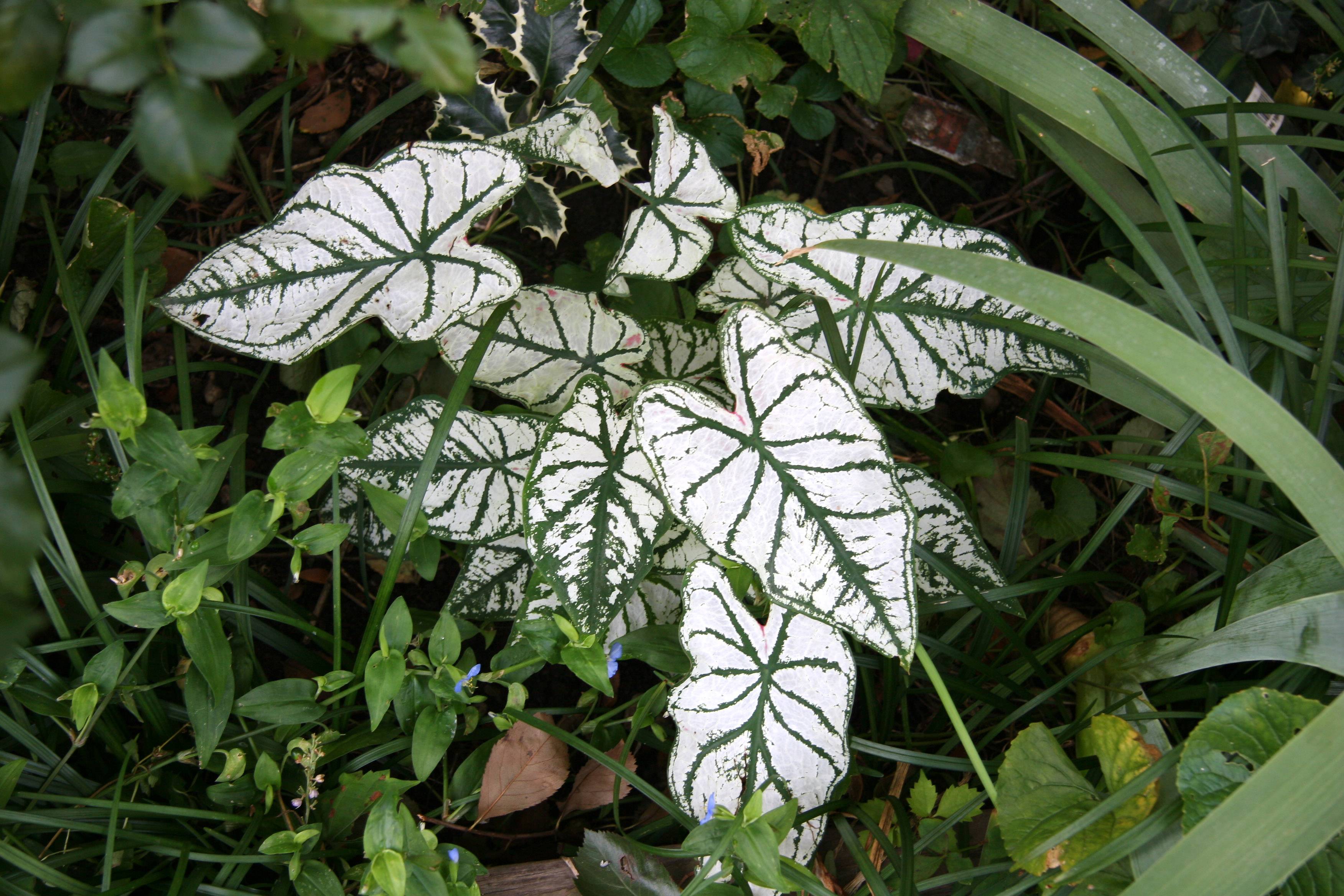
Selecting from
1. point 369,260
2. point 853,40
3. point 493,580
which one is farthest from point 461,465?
point 853,40

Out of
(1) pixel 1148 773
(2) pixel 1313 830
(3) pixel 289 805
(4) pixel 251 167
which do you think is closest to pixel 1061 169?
(1) pixel 1148 773

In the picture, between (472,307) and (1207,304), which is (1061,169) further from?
(472,307)

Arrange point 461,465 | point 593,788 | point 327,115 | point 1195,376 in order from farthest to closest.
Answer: point 327,115 < point 593,788 < point 461,465 < point 1195,376

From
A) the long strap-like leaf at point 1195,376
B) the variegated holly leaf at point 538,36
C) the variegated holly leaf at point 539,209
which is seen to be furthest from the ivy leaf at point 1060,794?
the variegated holly leaf at point 538,36

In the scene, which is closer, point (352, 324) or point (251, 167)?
point (352, 324)

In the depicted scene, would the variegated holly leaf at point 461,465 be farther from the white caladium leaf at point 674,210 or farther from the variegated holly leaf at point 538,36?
the variegated holly leaf at point 538,36

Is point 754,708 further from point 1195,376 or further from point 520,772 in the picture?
point 1195,376
